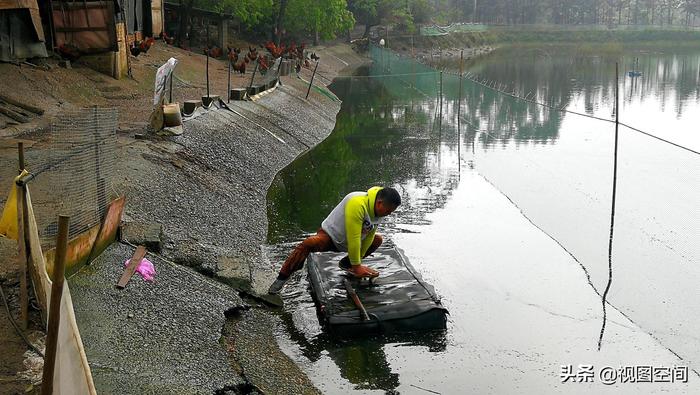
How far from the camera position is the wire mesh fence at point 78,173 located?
8367 millimetres

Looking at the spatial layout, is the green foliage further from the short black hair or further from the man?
the short black hair

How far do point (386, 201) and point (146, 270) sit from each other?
2859 mm

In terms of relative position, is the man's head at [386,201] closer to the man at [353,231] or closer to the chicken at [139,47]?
the man at [353,231]

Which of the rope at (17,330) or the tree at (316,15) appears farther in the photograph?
the tree at (316,15)

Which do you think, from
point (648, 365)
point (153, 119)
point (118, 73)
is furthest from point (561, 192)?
point (118, 73)

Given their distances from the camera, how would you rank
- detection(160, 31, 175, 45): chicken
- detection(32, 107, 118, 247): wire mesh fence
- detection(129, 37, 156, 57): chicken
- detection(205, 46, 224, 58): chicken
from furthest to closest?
1. detection(205, 46, 224, 58): chicken
2. detection(160, 31, 175, 45): chicken
3. detection(129, 37, 156, 57): chicken
4. detection(32, 107, 118, 247): wire mesh fence

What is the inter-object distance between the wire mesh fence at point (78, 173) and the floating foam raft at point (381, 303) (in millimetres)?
Answer: 2787

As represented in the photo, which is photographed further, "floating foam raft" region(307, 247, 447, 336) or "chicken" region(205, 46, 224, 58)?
"chicken" region(205, 46, 224, 58)

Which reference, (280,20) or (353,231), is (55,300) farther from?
(280,20)

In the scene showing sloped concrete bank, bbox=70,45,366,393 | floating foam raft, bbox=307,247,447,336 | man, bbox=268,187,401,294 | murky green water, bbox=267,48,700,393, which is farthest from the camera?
man, bbox=268,187,401,294

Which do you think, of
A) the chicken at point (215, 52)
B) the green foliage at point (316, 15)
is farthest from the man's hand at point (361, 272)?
the green foliage at point (316, 15)

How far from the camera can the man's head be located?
366 inches

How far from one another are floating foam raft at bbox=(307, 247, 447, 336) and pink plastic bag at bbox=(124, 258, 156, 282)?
196 centimetres

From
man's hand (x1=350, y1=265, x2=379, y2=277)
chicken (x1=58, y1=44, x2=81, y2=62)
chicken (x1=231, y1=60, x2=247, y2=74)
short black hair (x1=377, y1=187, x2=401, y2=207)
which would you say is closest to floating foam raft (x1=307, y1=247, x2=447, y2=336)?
man's hand (x1=350, y1=265, x2=379, y2=277)
